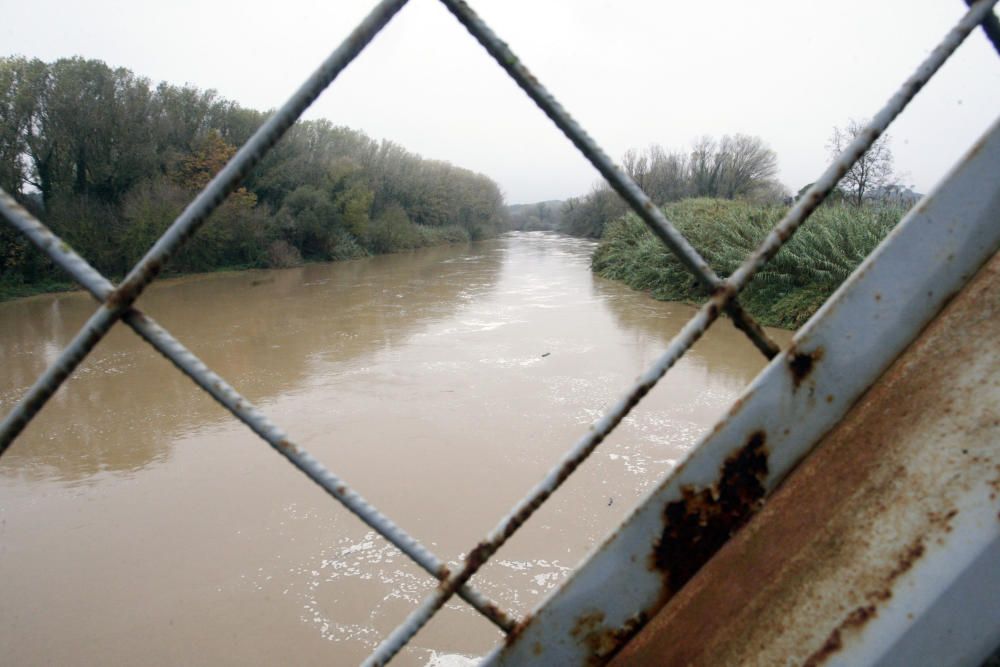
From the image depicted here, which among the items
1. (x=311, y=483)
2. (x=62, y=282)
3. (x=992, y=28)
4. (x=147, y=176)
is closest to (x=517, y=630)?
(x=992, y=28)

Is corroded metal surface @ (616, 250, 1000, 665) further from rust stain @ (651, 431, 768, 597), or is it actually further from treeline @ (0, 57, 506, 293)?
treeline @ (0, 57, 506, 293)

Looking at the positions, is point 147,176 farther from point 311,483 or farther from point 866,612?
point 866,612

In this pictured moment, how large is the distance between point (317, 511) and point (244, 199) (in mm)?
17623

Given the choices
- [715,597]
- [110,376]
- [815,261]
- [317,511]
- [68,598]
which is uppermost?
[815,261]

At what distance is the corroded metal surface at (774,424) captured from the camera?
2.32ft

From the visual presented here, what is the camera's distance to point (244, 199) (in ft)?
60.7

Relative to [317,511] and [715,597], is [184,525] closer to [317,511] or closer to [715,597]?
[317,511]

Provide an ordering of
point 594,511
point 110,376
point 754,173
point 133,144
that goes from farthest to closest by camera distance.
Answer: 1. point 754,173
2. point 133,144
3. point 110,376
4. point 594,511

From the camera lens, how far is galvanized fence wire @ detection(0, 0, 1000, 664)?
0.62 metres

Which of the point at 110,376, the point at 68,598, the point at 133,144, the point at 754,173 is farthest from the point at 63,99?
the point at 754,173

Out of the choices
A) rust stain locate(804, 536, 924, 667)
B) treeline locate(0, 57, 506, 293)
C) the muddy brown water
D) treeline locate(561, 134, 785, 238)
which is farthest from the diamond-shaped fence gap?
treeline locate(561, 134, 785, 238)

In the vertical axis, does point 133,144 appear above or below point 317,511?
below

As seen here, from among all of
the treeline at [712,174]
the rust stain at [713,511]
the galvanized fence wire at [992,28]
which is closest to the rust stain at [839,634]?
the rust stain at [713,511]

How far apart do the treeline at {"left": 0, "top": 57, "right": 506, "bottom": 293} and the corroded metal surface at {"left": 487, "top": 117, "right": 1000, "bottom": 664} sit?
10426 mm
